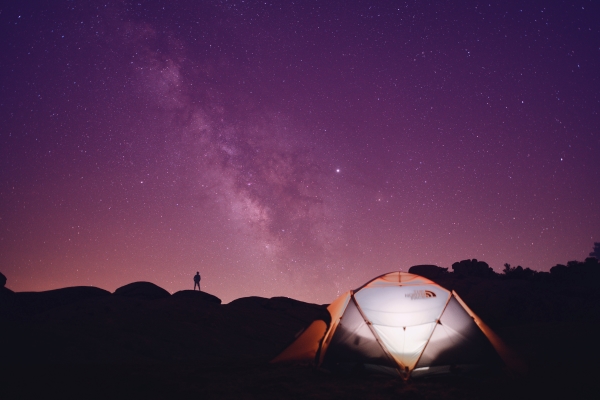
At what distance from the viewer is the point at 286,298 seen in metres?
28.5

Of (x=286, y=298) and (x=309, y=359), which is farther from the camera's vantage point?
(x=286, y=298)

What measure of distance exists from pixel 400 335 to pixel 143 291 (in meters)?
27.2

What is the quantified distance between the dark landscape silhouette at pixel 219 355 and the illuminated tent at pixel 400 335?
0.36 metres

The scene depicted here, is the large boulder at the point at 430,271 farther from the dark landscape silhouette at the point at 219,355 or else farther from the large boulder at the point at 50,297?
the large boulder at the point at 50,297

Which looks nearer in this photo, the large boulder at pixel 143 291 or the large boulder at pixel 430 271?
the large boulder at pixel 143 291

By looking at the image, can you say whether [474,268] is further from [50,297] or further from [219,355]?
[50,297]

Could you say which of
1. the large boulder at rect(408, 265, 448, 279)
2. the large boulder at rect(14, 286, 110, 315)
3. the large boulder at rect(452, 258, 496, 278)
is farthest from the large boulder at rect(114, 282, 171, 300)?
the large boulder at rect(452, 258, 496, 278)

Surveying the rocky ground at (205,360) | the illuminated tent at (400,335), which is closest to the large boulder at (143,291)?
the rocky ground at (205,360)

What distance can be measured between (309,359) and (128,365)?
14.2 feet

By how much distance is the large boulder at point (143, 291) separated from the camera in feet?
98.2

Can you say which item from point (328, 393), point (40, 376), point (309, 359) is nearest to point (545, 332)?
point (309, 359)

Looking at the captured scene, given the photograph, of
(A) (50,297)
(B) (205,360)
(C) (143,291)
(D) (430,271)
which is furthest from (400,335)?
(A) (50,297)

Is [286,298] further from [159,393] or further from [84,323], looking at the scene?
[159,393]

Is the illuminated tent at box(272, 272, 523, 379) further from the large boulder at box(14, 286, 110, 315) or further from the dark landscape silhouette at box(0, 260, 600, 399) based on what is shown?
the large boulder at box(14, 286, 110, 315)
